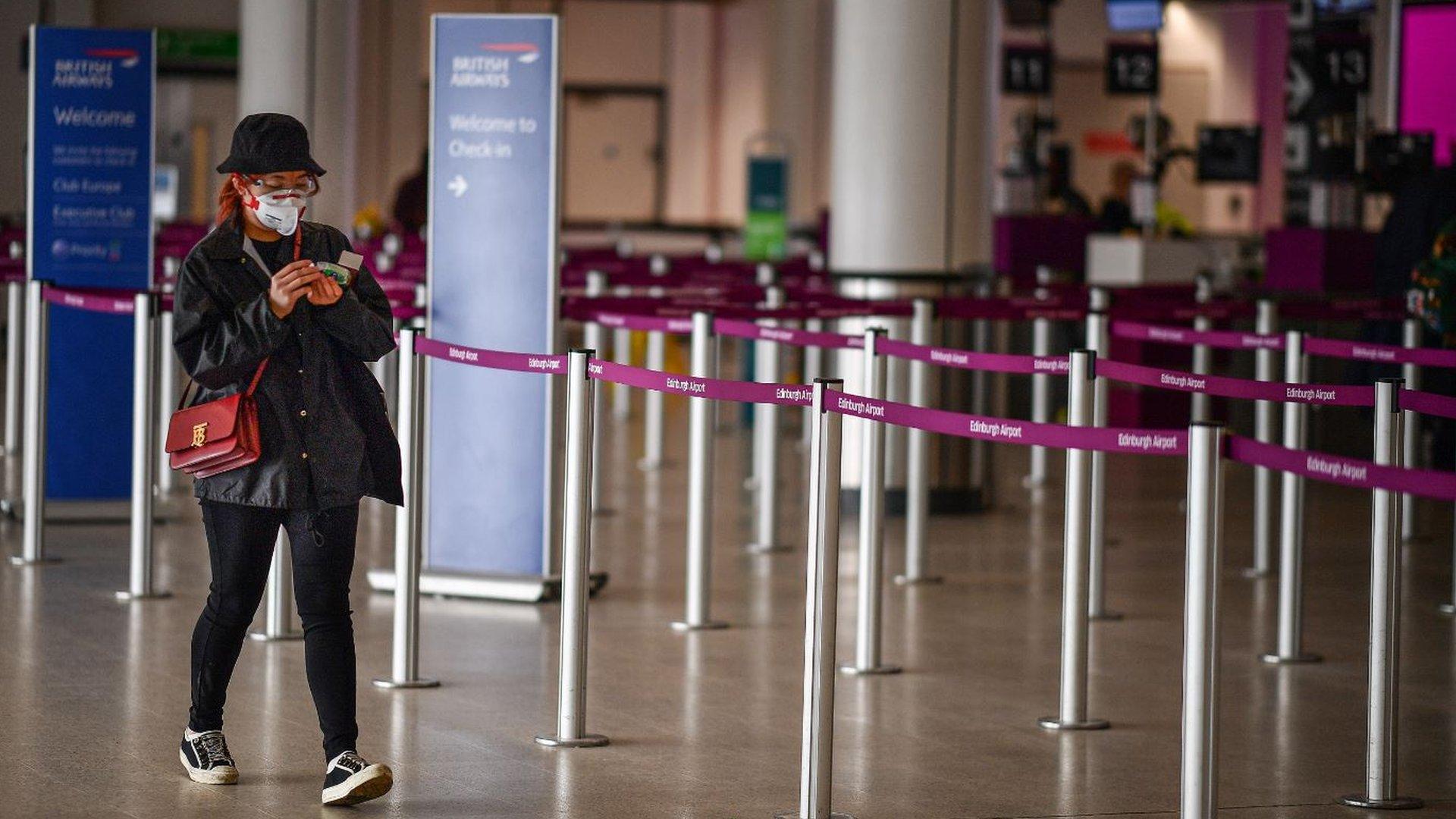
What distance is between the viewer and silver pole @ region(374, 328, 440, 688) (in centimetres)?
656

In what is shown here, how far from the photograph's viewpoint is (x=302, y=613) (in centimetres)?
527

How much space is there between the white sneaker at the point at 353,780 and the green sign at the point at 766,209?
53.8ft

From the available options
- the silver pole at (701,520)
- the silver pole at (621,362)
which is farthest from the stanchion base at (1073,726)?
the silver pole at (621,362)

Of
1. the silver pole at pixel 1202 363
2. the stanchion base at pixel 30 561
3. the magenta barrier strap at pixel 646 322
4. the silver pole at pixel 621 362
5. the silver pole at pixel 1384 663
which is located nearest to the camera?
the silver pole at pixel 1384 663

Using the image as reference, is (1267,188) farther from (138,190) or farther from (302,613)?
(302,613)

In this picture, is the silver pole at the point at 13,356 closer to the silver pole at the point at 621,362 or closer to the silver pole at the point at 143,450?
the silver pole at the point at 143,450

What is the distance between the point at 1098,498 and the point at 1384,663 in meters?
2.32

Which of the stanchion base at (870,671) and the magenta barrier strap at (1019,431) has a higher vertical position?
the magenta barrier strap at (1019,431)

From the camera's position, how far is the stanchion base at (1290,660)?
7.55 m

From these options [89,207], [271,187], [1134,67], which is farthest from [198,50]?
[271,187]

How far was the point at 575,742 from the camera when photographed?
6.05m

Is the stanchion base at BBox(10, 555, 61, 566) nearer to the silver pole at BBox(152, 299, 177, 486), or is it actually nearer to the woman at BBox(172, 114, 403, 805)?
the silver pole at BBox(152, 299, 177, 486)

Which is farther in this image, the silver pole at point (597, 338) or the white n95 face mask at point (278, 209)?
the silver pole at point (597, 338)

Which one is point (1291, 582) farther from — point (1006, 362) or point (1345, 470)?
point (1345, 470)
